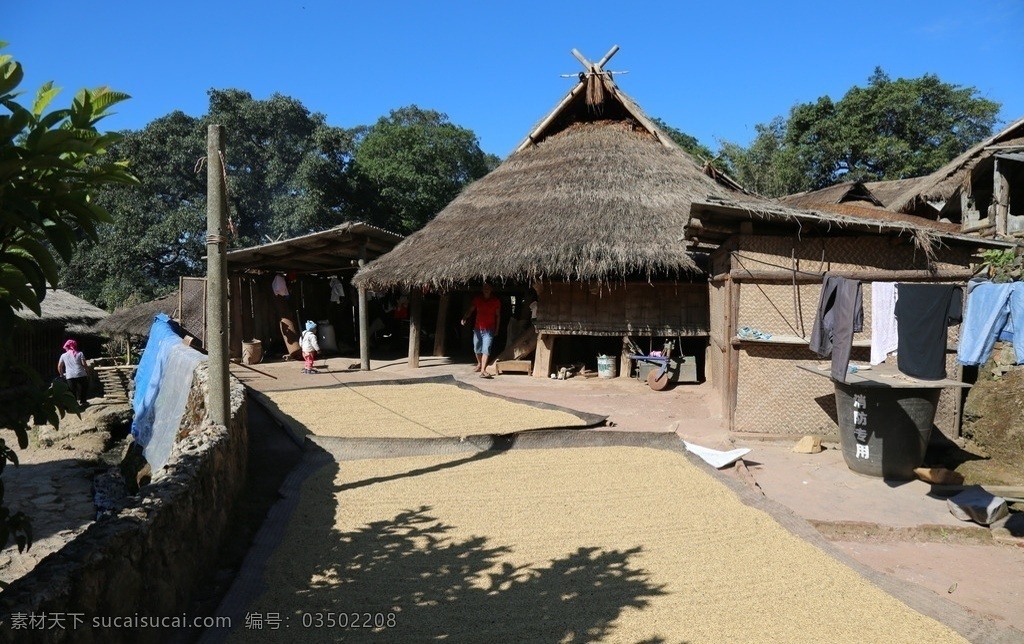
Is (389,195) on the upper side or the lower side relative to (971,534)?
upper

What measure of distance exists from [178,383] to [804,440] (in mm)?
6865

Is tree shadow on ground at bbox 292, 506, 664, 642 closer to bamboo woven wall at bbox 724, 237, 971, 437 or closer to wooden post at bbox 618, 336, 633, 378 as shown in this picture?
bamboo woven wall at bbox 724, 237, 971, 437

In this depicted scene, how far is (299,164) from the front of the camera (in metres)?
28.1

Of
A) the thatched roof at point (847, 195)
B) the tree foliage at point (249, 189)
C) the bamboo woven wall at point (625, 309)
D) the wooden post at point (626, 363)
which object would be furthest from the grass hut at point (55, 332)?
the thatched roof at point (847, 195)

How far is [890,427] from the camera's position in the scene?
5.60 meters

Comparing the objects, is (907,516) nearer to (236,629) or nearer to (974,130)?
(236,629)

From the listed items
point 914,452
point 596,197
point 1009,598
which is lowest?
point 1009,598

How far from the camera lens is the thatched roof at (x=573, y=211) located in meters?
10.1

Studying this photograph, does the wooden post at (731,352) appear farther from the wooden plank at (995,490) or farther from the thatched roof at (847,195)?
the thatched roof at (847,195)

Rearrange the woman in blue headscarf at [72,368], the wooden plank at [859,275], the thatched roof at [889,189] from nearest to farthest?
the wooden plank at [859,275] → the woman in blue headscarf at [72,368] → the thatched roof at [889,189]

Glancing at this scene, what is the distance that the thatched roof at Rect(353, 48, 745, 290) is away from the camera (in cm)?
1006

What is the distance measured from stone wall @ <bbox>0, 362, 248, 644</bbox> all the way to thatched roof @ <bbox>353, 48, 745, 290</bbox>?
6461 millimetres

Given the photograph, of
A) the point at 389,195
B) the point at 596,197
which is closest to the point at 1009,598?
the point at 596,197

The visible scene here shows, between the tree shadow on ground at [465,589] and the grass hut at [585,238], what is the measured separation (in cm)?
626
